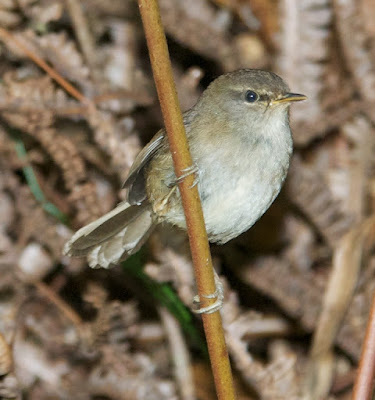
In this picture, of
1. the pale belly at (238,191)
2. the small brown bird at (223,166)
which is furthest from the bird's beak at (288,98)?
the pale belly at (238,191)

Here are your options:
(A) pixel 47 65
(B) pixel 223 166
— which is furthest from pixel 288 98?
(A) pixel 47 65

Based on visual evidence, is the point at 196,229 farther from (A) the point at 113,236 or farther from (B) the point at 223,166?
(A) the point at 113,236

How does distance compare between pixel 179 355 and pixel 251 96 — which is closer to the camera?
pixel 251 96

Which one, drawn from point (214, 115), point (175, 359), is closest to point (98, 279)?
point (175, 359)

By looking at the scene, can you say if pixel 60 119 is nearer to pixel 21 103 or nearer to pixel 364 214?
pixel 21 103

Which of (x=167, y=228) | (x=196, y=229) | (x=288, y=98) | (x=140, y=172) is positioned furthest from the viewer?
(x=167, y=228)

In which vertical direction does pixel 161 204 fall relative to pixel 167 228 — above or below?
above

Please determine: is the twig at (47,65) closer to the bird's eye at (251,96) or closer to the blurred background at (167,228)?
the blurred background at (167,228)
